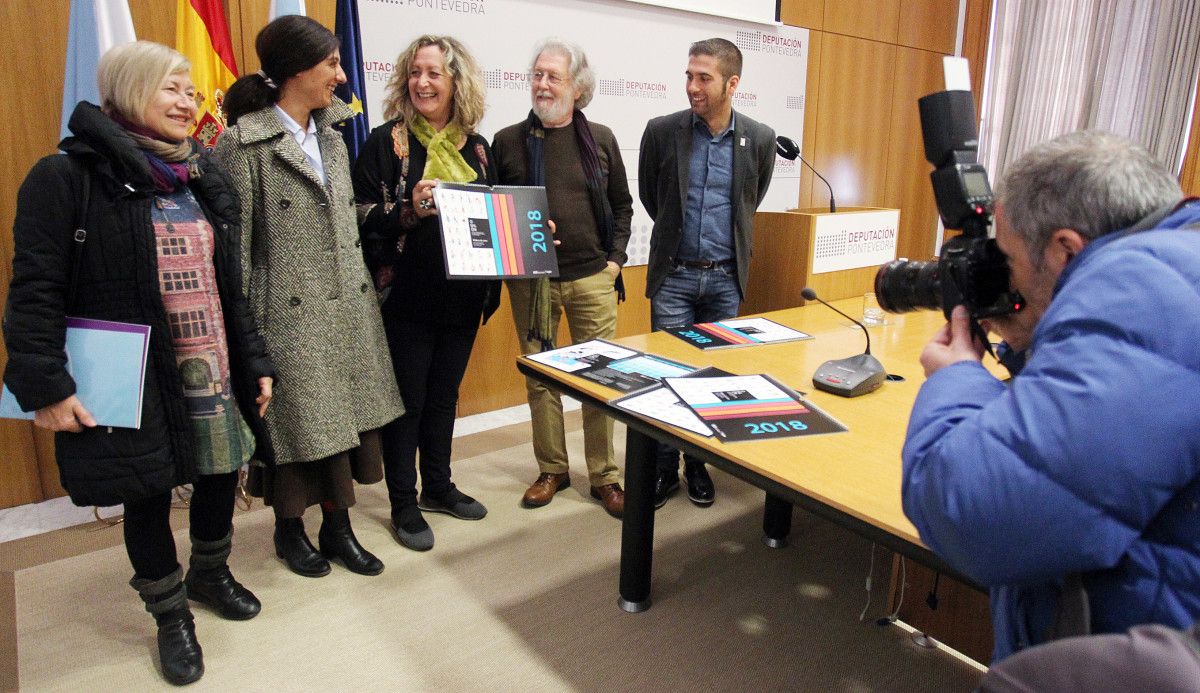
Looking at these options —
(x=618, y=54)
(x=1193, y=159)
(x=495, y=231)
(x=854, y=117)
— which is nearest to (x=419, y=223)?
(x=495, y=231)

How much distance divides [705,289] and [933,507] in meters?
1.95

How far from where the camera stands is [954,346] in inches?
41.3

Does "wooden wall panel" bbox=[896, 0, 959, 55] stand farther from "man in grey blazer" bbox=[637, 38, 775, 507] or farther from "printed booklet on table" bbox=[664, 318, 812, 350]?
"printed booklet on table" bbox=[664, 318, 812, 350]

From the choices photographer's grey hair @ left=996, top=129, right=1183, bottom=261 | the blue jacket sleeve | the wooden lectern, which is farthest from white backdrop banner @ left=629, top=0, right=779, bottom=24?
the blue jacket sleeve

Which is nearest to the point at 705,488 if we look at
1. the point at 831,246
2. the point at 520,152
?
the point at 831,246

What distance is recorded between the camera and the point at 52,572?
2.30 meters

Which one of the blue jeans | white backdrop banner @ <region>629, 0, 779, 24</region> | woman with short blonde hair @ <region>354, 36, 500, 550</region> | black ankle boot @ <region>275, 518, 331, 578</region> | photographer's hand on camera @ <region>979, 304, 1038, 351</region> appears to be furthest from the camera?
white backdrop banner @ <region>629, 0, 779, 24</region>

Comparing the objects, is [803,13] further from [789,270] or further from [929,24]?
[789,270]

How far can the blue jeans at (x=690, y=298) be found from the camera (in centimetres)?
277

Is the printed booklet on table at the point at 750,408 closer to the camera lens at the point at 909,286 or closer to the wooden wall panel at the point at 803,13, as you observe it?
the camera lens at the point at 909,286

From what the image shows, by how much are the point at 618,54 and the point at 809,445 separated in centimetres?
295

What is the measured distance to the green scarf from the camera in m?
2.23

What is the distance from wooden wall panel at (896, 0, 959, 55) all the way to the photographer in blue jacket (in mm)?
5093

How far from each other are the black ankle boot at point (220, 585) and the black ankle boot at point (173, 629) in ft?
0.54
